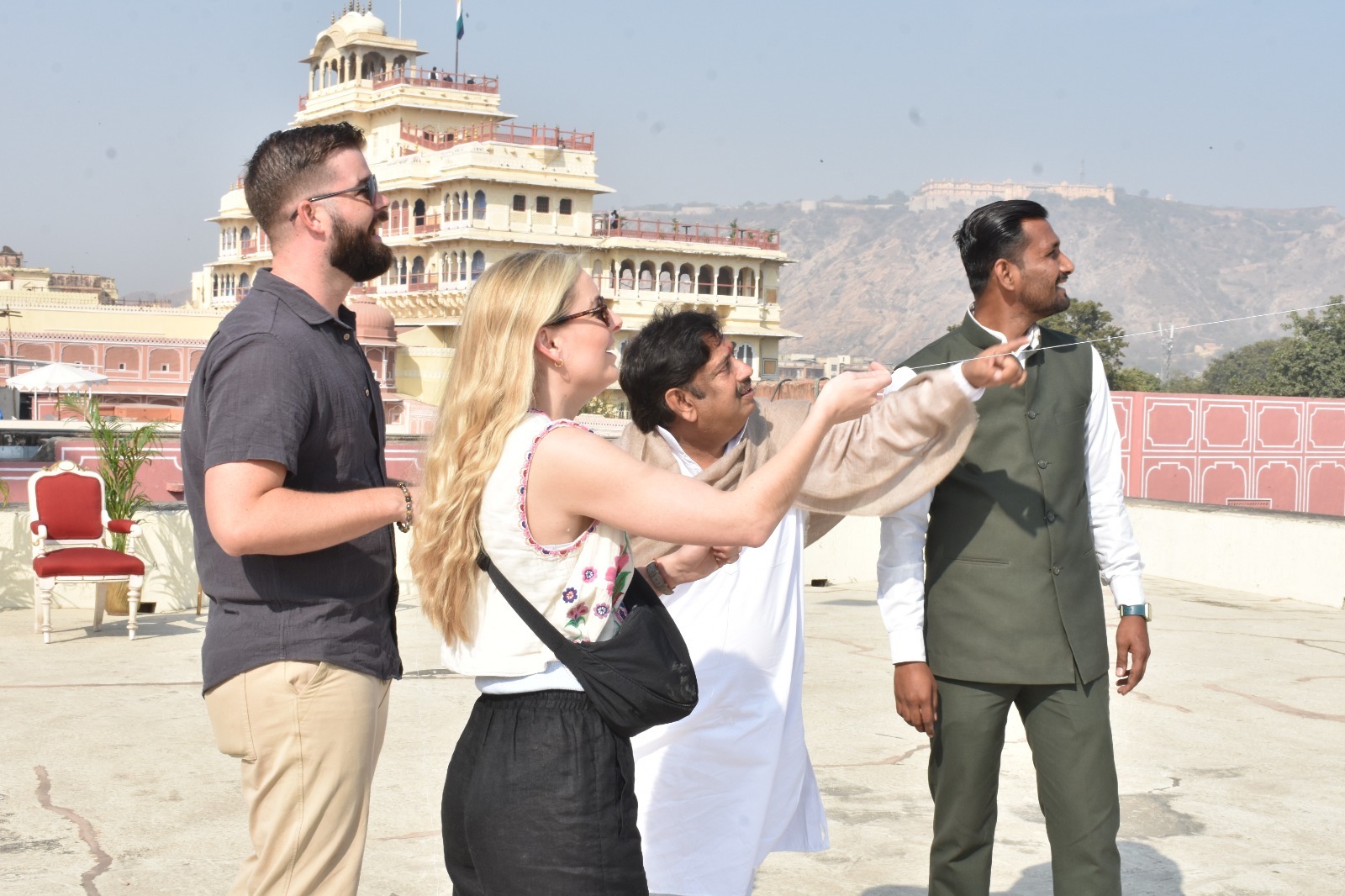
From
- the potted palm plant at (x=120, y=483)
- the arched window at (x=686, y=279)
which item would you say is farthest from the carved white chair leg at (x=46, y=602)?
the arched window at (x=686, y=279)

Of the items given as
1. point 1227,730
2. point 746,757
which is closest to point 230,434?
point 746,757

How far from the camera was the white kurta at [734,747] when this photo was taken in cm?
318

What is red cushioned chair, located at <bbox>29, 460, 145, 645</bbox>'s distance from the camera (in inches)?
338

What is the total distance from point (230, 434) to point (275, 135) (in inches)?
27.2

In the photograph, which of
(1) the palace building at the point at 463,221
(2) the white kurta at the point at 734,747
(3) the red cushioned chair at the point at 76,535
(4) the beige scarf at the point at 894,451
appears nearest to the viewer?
(4) the beige scarf at the point at 894,451

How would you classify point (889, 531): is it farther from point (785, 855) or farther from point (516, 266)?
point (785, 855)

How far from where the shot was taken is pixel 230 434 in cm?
239

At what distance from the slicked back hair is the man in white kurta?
93 centimetres

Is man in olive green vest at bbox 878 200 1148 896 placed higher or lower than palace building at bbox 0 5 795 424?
lower

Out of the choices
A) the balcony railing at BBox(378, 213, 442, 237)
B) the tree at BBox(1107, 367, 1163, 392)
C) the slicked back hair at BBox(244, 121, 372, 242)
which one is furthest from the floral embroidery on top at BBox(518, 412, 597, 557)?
the tree at BBox(1107, 367, 1163, 392)

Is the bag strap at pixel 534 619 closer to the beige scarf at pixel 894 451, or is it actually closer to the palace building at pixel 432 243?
the beige scarf at pixel 894 451

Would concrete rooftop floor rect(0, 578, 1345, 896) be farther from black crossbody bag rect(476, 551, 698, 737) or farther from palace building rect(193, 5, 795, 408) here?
palace building rect(193, 5, 795, 408)

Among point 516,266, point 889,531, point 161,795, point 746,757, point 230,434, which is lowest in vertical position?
point 161,795

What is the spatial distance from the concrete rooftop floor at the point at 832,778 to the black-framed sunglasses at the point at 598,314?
2.37 m
